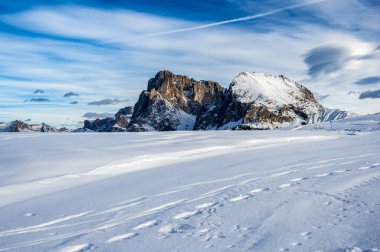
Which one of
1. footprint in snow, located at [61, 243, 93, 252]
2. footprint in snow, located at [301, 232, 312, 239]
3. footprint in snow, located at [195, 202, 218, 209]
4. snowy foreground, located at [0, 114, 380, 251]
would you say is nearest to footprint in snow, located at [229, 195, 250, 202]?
snowy foreground, located at [0, 114, 380, 251]

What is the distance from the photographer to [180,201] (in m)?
8.68

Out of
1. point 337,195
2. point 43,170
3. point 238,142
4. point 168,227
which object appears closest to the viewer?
point 168,227

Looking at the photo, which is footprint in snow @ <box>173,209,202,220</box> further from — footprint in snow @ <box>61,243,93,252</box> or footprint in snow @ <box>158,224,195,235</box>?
footprint in snow @ <box>61,243,93,252</box>

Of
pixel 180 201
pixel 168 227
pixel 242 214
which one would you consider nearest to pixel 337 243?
pixel 242 214

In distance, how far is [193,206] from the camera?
8086 millimetres

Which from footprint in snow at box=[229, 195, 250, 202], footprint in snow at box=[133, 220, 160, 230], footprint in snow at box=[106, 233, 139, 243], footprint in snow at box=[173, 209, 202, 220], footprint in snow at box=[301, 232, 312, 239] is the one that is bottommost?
footprint in snow at box=[106, 233, 139, 243]

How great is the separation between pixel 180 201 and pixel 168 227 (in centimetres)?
196

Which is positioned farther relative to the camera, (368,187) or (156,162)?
(156,162)

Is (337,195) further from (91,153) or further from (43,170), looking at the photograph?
(91,153)

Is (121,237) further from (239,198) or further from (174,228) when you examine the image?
(239,198)

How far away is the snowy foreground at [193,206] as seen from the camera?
5.93 m

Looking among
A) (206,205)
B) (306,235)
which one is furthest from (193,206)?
(306,235)

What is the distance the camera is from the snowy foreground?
593 centimetres

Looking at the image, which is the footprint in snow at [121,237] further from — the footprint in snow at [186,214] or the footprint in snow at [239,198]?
the footprint in snow at [239,198]
